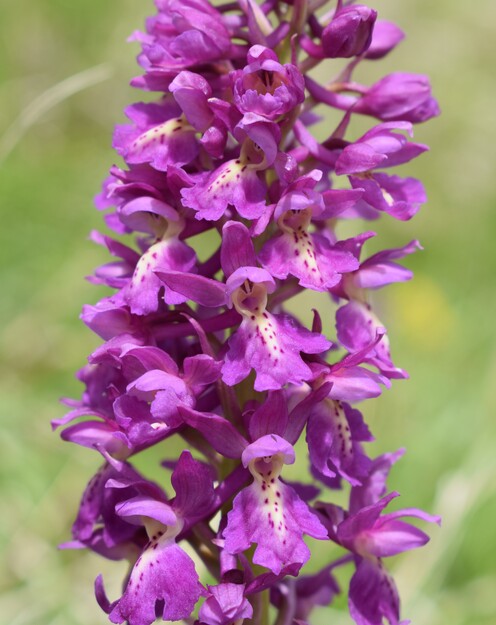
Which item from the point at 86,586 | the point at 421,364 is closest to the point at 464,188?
the point at 421,364

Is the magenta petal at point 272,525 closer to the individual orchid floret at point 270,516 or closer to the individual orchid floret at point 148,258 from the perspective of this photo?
the individual orchid floret at point 270,516

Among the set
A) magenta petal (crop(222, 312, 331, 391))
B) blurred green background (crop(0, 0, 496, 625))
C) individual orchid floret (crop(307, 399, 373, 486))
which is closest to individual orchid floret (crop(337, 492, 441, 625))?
individual orchid floret (crop(307, 399, 373, 486))

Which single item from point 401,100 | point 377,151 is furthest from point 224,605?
point 401,100

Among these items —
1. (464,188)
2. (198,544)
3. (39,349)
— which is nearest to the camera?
(198,544)

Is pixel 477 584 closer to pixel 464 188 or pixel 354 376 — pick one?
pixel 354 376

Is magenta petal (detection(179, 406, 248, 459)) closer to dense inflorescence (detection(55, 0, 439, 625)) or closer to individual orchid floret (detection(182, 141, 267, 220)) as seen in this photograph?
dense inflorescence (detection(55, 0, 439, 625))

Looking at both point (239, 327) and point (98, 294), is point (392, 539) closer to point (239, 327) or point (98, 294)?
point (239, 327)

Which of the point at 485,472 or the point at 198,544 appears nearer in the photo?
the point at 198,544
